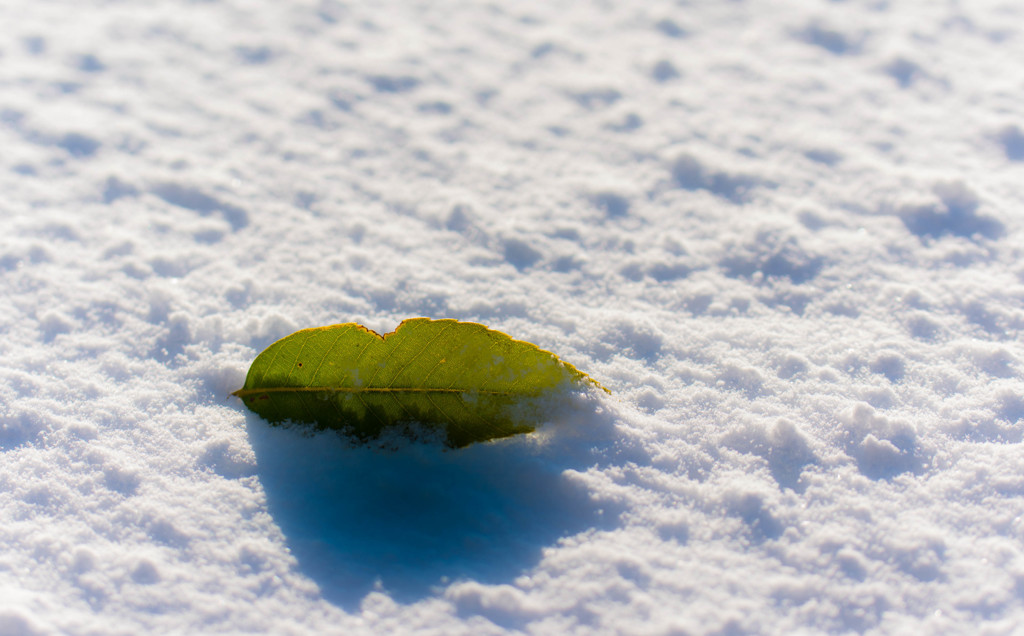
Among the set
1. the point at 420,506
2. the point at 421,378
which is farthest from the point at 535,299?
the point at 420,506

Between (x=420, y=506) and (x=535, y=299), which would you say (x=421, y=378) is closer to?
(x=420, y=506)

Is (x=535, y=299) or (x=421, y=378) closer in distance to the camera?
(x=421, y=378)

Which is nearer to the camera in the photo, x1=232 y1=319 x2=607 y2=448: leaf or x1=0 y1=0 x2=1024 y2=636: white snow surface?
x1=0 y1=0 x2=1024 y2=636: white snow surface

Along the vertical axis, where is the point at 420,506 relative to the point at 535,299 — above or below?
below

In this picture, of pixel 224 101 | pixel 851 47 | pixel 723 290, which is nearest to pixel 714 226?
pixel 723 290

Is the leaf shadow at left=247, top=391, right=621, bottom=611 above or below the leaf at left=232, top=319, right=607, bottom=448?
below
